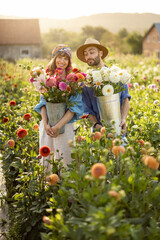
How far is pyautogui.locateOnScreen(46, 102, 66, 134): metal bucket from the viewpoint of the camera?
246 cm

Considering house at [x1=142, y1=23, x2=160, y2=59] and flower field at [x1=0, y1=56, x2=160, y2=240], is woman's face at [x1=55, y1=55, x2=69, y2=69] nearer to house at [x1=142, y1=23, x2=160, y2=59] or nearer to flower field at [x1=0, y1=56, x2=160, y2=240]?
flower field at [x1=0, y1=56, x2=160, y2=240]

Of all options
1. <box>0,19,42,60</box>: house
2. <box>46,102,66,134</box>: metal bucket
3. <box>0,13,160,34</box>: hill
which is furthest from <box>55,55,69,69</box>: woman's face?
<box>0,13,160,34</box>: hill

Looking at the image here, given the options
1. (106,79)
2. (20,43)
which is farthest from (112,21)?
(106,79)

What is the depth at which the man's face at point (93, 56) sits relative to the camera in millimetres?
2773

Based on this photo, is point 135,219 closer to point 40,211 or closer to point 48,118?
point 40,211

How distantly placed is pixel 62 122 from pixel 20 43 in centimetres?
3067

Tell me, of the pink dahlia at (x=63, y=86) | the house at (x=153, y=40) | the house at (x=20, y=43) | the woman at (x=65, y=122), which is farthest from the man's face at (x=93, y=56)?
the house at (x=153, y=40)

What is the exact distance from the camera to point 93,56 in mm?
2775

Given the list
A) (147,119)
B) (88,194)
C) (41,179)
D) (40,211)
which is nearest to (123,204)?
(88,194)

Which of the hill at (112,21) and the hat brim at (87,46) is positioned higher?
the hill at (112,21)

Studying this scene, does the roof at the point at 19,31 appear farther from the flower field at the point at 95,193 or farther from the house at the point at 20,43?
the flower field at the point at 95,193

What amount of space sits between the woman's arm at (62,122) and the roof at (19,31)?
30.2 metres

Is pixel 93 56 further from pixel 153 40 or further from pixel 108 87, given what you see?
pixel 153 40

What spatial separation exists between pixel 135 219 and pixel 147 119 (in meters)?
1.97
